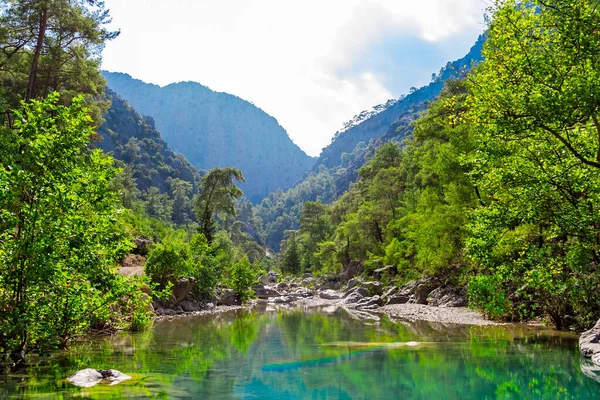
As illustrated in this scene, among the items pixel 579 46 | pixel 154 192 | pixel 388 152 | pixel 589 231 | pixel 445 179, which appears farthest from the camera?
pixel 154 192

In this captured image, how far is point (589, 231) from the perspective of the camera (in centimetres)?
1099

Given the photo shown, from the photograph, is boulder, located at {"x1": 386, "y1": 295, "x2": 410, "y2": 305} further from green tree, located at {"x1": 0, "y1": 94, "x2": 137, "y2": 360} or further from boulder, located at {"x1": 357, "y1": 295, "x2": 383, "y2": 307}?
green tree, located at {"x1": 0, "y1": 94, "x2": 137, "y2": 360}

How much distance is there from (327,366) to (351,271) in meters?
43.2

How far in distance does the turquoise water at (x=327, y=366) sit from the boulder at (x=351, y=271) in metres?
35.0

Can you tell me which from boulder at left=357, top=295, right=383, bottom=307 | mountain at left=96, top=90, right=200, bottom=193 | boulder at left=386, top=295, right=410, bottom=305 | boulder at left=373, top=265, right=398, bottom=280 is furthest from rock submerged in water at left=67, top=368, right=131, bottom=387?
mountain at left=96, top=90, right=200, bottom=193

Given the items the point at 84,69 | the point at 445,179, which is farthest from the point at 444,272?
the point at 84,69

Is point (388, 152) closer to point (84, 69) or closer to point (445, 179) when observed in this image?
point (445, 179)

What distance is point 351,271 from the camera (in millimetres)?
53969

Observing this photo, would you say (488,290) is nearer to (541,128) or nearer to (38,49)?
(541,128)

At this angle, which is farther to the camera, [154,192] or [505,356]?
[154,192]

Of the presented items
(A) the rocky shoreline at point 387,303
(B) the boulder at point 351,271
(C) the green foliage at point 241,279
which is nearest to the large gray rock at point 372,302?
(A) the rocky shoreline at point 387,303

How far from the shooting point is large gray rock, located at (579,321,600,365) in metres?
10.9

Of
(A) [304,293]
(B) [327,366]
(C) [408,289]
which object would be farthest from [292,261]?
(B) [327,366]

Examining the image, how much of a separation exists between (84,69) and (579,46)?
2080 cm
